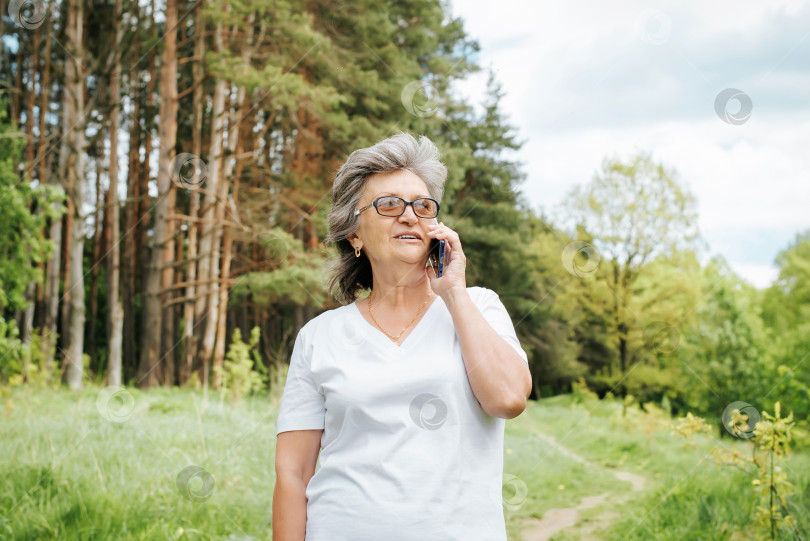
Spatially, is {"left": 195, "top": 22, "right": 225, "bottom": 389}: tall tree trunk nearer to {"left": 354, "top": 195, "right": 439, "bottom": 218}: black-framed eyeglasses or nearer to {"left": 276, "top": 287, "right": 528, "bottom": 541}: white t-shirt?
{"left": 354, "top": 195, "right": 439, "bottom": 218}: black-framed eyeglasses

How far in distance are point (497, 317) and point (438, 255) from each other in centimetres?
26

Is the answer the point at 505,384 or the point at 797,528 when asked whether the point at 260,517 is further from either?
the point at 505,384

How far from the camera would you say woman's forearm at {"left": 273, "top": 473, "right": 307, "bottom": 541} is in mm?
1639

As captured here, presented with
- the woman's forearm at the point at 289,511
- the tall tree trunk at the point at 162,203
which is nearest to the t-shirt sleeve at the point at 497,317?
the woman's forearm at the point at 289,511

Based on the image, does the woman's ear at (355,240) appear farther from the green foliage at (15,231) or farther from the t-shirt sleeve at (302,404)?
the green foliage at (15,231)

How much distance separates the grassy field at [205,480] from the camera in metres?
3.91

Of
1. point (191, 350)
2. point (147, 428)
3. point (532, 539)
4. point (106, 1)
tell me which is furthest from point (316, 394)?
point (106, 1)

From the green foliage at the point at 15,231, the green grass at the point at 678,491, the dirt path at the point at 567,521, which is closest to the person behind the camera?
the green grass at the point at 678,491

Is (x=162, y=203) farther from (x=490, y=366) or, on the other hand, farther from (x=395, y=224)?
(x=490, y=366)

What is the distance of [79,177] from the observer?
31.1 ft

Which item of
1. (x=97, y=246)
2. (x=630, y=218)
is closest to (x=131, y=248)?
(x=97, y=246)

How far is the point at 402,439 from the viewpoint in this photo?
151 centimetres

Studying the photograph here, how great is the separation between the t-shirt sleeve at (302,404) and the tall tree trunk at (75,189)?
848 cm

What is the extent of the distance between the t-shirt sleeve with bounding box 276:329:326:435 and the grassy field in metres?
2.26
